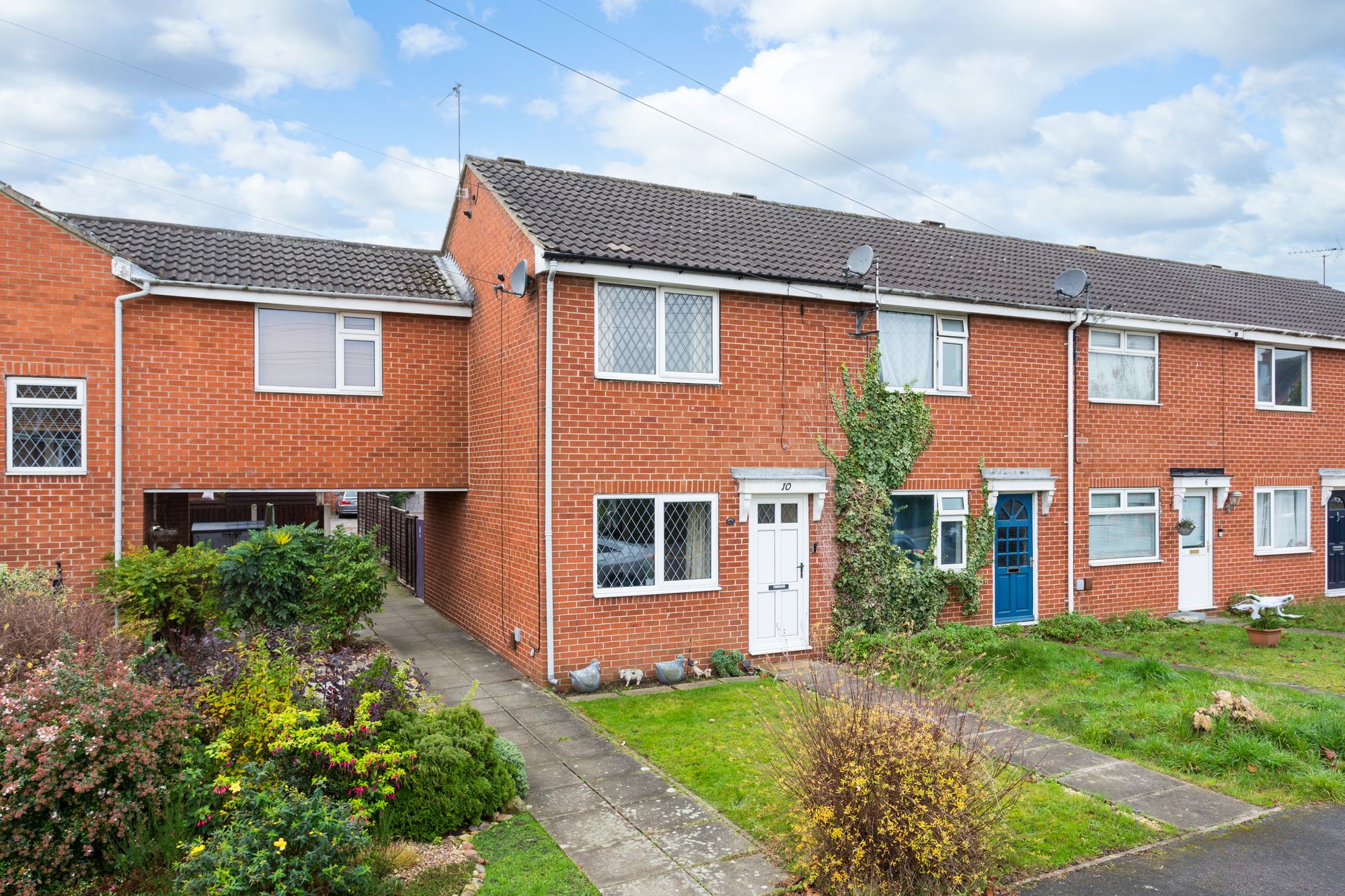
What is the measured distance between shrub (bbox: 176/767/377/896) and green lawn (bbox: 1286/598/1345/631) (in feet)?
52.7

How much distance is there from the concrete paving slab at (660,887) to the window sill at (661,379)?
6285 mm

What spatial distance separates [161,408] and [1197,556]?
17054 millimetres

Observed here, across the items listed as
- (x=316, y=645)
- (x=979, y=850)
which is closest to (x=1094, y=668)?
(x=979, y=850)

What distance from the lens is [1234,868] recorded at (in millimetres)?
5664

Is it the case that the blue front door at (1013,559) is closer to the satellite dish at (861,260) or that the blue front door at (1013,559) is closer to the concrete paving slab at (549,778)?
the satellite dish at (861,260)

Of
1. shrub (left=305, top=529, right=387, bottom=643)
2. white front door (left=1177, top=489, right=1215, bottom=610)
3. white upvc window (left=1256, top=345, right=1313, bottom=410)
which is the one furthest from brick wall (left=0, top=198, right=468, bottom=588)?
white upvc window (left=1256, top=345, right=1313, bottom=410)

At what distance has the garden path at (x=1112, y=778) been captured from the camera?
21.1 ft

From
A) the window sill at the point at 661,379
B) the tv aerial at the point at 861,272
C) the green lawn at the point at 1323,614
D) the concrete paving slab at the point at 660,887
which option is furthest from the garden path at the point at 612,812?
the green lawn at the point at 1323,614

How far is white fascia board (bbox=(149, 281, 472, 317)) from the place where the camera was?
1132 centimetres

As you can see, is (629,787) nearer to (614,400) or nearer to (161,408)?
(614,400)

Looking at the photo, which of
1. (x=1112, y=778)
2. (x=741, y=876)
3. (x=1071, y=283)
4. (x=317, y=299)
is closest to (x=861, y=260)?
(x=1071, y=283)

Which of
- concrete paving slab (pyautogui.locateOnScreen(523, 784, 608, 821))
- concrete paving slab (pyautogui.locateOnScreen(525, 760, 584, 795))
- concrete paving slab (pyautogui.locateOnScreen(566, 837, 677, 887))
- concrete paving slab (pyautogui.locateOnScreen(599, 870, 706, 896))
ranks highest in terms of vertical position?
concrete paving slab (pyautogui.locateOnScreen(599, 870, 706, 896))

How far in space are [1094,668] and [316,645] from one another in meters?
9.34

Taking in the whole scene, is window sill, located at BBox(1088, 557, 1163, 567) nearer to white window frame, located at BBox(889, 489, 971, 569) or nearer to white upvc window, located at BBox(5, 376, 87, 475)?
white window frame, located at BBox(889, 489, 971, 569)
